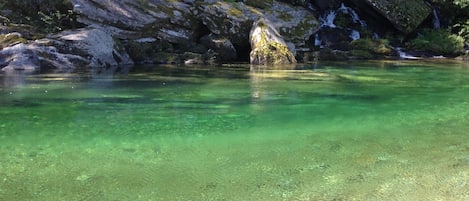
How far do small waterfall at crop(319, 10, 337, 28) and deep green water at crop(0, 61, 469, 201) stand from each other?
15059 millimetres

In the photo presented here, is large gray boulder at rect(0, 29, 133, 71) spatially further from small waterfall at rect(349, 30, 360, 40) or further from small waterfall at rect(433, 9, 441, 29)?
small waterfall at rect(433, 9, 441, 29)

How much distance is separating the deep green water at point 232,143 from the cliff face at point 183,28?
27.1 feet

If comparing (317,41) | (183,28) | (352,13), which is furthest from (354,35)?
(183,28)

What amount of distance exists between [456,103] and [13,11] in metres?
19.0

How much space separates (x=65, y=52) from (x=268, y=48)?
806 cm

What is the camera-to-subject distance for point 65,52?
17.5 m

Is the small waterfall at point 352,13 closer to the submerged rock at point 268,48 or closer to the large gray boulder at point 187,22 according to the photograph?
the large gray boulder at point 187,22

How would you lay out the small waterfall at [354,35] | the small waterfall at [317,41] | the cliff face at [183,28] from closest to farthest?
the cliff face at [183,28] < the small waterfall at [317,41] < the small waterfall at [354,35]

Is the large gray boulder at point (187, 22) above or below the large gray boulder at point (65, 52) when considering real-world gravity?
above

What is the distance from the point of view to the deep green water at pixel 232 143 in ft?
14.8

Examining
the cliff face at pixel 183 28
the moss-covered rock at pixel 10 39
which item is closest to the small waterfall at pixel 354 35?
the cliff face at pixel 183 28

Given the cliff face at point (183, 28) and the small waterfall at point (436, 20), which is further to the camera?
the small waterfall at point (436, 20)

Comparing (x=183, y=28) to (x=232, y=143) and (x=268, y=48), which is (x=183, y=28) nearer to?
(x=268, y=48)

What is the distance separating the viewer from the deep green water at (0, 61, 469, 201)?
452 cm
